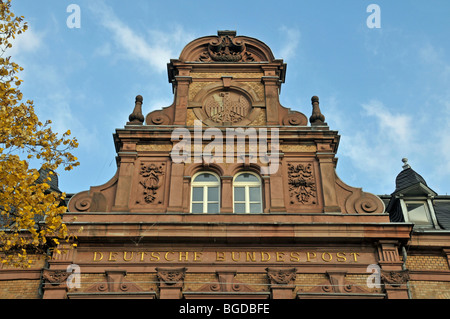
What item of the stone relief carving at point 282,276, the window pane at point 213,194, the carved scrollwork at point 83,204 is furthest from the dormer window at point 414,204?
the carved scrollwork at point 83,204

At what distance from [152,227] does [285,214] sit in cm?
379

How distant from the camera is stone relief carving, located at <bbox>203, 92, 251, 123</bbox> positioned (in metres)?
20.3

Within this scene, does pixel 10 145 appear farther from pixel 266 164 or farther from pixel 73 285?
pixel 266 164

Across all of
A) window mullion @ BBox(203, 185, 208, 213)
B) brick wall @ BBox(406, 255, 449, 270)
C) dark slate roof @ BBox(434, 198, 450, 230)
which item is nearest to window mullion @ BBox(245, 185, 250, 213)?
window mullion @ BBox(203, 185, 208, 213)

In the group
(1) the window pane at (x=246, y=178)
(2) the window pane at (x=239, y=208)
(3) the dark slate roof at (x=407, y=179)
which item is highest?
(3) the dark slate roof at (x=407, y=179)

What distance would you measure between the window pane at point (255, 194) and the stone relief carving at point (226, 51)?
18.4 ft

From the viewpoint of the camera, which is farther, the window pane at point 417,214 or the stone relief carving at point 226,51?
the stone relief carving at point 226,51

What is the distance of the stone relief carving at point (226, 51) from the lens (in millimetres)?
21969

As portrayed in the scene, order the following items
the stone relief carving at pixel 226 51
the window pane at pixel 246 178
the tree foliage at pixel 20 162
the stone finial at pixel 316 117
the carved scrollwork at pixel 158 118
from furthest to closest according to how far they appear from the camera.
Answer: the stone relief carving at pixel 226 51 → the carved scrollwork at pixel 158 118 → the stone finial at pixel 316 117 → the window pane at pixel 246 178 → the tree foliage at pixel 20 162

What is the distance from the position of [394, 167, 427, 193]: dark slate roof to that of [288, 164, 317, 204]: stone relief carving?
2870mm

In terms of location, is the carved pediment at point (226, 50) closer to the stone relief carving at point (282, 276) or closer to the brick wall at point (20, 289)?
the stone relief carving at point (282, 276)

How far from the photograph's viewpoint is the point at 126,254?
666 inches

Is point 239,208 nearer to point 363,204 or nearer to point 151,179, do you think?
point 151,179
